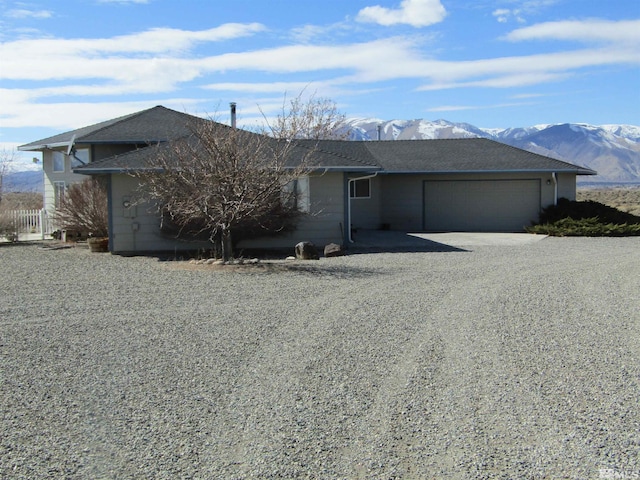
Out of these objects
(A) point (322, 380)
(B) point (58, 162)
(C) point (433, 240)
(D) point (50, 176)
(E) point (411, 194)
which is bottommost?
(A) point (322, 380)

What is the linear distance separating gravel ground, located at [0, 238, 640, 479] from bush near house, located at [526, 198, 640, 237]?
12100 millimetres

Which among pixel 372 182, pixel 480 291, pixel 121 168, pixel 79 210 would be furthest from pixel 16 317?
pixel 372 182

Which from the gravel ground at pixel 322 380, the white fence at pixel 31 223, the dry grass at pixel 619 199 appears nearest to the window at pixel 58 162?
the white fence at pixel 31 223

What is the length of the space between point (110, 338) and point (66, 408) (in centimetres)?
272

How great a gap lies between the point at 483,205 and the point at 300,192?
10308 mm

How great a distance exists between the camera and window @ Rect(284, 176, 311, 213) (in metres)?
19.5

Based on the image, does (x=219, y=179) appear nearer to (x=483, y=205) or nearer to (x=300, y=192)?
(x=300, y=192)

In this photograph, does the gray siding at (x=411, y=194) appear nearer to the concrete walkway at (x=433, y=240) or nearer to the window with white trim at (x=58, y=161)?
the concrete walkway at (x=433, y=240)

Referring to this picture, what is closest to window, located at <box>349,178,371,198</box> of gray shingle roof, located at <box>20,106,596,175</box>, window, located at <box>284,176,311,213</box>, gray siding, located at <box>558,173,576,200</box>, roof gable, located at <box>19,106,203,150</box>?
gray shingle roof, located at <box>20,106,596,175</box>

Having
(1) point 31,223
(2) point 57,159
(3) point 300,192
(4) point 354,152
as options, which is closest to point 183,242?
(3) point 300,192

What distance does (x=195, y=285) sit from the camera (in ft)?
43.9

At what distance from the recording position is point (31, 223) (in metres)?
29.8

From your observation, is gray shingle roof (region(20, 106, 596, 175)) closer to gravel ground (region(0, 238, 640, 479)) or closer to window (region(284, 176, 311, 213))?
window (region(284, 176, 311, 213))

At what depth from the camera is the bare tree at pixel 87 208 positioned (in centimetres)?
2177
